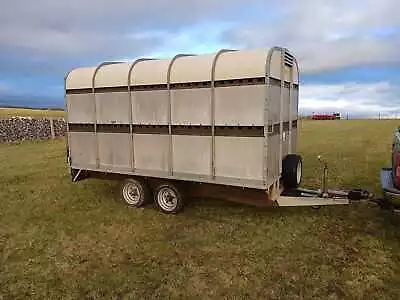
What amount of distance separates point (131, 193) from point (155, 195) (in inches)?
30.8

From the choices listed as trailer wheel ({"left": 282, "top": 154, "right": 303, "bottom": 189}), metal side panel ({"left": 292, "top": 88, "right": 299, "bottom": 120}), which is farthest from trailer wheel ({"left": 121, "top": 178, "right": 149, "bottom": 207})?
metal side panel ({"left": 292, "top": 88, "right": 299, "bottom": 120})

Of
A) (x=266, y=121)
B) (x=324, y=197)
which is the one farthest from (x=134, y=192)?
Answer: (x=324, y=197)

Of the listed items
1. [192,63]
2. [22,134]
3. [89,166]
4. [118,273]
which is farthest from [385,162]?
[22,134]

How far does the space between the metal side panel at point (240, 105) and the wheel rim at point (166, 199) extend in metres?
2.22

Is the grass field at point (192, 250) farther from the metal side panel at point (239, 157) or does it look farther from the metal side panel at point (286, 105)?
the metal side panel at point (286, 105)

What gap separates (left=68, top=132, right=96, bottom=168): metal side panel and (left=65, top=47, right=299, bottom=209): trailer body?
3 centimetres

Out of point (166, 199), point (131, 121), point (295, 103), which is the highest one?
point (295, 103)

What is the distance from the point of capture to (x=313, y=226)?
24.5 feet

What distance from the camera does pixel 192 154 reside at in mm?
7445

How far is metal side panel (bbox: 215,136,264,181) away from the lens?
21.7 ft

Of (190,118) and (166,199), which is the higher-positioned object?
(190,118)

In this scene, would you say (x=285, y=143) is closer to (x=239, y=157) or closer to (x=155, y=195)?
(x=239, y=157)

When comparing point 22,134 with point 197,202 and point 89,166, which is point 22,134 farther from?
point 197,202

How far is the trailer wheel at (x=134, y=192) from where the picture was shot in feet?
28.0
